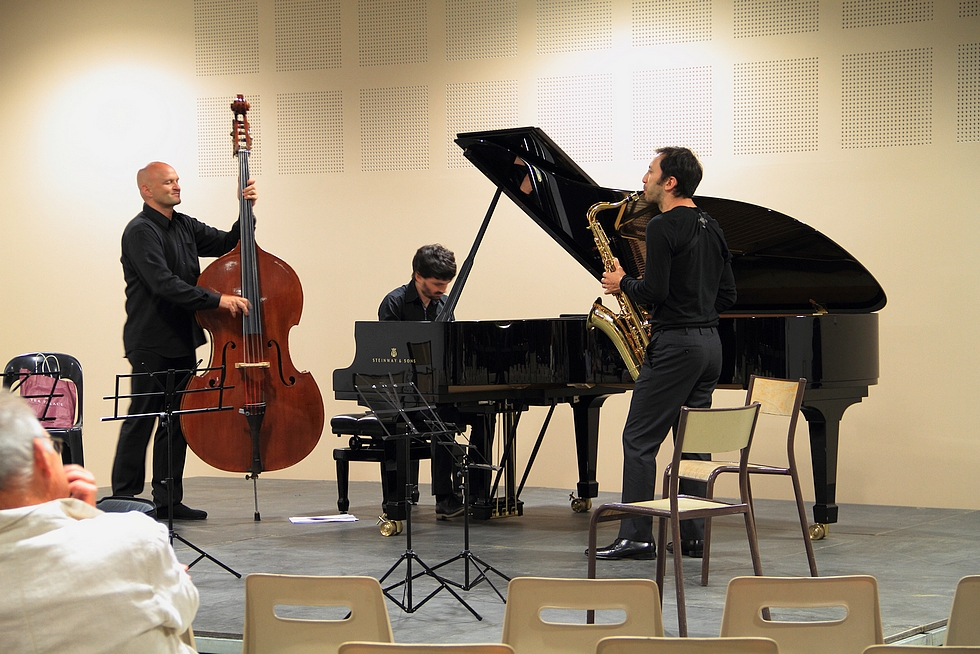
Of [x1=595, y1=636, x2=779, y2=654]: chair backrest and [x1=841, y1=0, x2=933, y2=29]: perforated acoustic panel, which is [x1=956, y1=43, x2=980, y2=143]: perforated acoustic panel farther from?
[x1=595, y1=636, x2=779, y2=654]: chair backrest

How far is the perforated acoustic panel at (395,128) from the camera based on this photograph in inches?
294

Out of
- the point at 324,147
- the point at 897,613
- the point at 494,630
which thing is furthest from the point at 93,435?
the point at 897,613

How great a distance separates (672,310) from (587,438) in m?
1.68

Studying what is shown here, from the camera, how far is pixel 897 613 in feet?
12.1

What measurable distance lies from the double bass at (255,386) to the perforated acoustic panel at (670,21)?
2.97m

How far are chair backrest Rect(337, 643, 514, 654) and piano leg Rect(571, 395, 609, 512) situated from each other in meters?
3.92

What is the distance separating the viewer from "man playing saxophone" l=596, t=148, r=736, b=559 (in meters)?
4.29

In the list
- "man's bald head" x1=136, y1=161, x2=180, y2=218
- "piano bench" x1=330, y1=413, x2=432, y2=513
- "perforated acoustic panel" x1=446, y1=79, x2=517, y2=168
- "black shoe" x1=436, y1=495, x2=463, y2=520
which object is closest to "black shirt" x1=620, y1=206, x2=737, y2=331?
"piano bench" x1=330, y1=413, x2=432, y2=513

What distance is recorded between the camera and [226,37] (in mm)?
7824

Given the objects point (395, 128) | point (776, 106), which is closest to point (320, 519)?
point (395, 128)

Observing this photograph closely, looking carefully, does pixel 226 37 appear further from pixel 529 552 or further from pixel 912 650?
pixel 912 650

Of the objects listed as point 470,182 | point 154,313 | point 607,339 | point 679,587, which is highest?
point 470,182

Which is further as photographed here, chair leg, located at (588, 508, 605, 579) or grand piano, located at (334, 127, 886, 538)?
grand piano, located at (334, 127, 886, 538)

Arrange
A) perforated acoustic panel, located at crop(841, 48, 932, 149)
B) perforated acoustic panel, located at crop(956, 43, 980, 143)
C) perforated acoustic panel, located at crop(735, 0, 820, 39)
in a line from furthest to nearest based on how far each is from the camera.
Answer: perforated acoustic panel, located at crop(735, 0, 820, 39) → perforated acoustic panel, located at crop(841, 48, 932, 149) → perforated acoustic panel, located at crop(956, 43, 980, 143)
